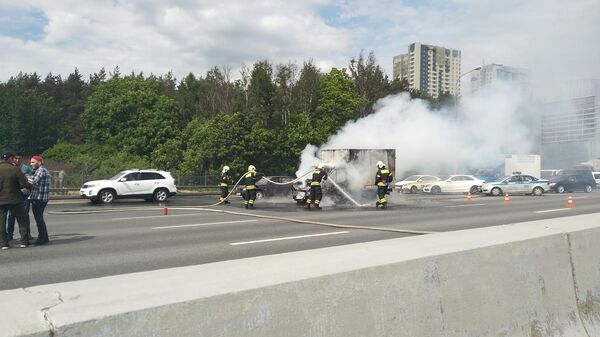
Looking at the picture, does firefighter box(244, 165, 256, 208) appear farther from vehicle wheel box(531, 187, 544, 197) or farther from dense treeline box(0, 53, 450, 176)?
vehicle wheel box(531, 187, 544, 197)

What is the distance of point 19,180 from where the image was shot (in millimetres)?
9117

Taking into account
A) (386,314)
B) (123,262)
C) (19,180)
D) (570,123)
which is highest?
(570,123)

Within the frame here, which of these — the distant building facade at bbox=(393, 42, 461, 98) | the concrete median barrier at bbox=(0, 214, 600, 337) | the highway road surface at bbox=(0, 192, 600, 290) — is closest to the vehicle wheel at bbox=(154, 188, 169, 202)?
the highway road surface at bbox=(0, 192, 600, 290)

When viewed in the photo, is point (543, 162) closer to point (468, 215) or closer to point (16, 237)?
point (468, 215)

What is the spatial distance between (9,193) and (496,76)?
27.4 metres

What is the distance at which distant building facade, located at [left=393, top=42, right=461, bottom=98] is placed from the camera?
127 feet

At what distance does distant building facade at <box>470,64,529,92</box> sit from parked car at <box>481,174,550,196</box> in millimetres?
6180

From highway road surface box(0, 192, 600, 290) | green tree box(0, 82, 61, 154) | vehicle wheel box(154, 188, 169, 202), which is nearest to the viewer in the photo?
highway road surface box(0, 192, 600, 290)

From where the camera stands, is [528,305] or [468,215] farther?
[468,215]

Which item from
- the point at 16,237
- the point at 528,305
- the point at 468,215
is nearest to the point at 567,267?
the point at 528,305

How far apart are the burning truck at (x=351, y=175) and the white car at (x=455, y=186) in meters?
15.1

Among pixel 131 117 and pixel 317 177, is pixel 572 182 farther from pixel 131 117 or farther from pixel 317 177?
pixel 131 117

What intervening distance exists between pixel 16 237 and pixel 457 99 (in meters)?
28.3

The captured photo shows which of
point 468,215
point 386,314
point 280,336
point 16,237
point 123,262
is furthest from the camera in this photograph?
point 468,215
